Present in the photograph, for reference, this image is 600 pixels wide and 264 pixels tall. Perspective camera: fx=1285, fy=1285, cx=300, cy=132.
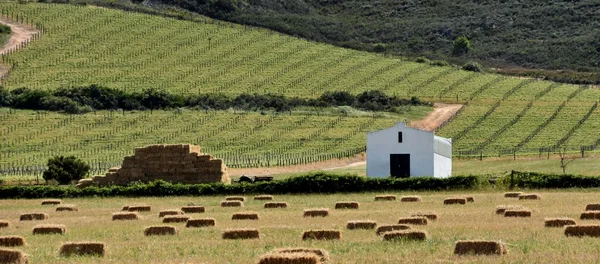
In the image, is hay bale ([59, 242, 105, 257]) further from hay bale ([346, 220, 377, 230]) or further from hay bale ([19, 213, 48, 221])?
hay bale ([19, 213, 48, 221])

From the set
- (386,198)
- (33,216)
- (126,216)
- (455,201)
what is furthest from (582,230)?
(386,198)

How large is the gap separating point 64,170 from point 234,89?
6806cm

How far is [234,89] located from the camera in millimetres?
136875

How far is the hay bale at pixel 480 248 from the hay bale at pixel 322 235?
4.82 metres

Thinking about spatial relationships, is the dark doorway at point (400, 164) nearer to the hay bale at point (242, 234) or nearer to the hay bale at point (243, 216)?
the hay bale at point (243, 216)

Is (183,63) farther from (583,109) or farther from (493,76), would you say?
(583,109)

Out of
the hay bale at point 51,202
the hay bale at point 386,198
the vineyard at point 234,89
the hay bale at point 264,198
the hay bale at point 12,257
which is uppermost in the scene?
the vineyard at point 234,89

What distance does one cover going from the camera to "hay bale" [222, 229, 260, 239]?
2841 centimetres

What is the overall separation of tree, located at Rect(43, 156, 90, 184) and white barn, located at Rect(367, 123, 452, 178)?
53.4 feet

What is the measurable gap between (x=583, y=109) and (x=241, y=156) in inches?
1523

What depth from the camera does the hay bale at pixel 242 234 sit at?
28406 mm

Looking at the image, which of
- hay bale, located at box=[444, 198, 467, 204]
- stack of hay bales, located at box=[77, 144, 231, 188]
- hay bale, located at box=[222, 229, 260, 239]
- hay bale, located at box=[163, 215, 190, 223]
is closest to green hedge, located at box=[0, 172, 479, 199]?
stack of hay bales, located at box=[77, 144, 231, 188]

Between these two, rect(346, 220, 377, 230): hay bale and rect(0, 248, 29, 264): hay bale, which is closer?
rect(0, 248, 29, 264): hay bale

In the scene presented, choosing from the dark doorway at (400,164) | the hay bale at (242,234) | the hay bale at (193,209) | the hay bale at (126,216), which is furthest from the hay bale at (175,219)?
the dark doorway at (400,164)
